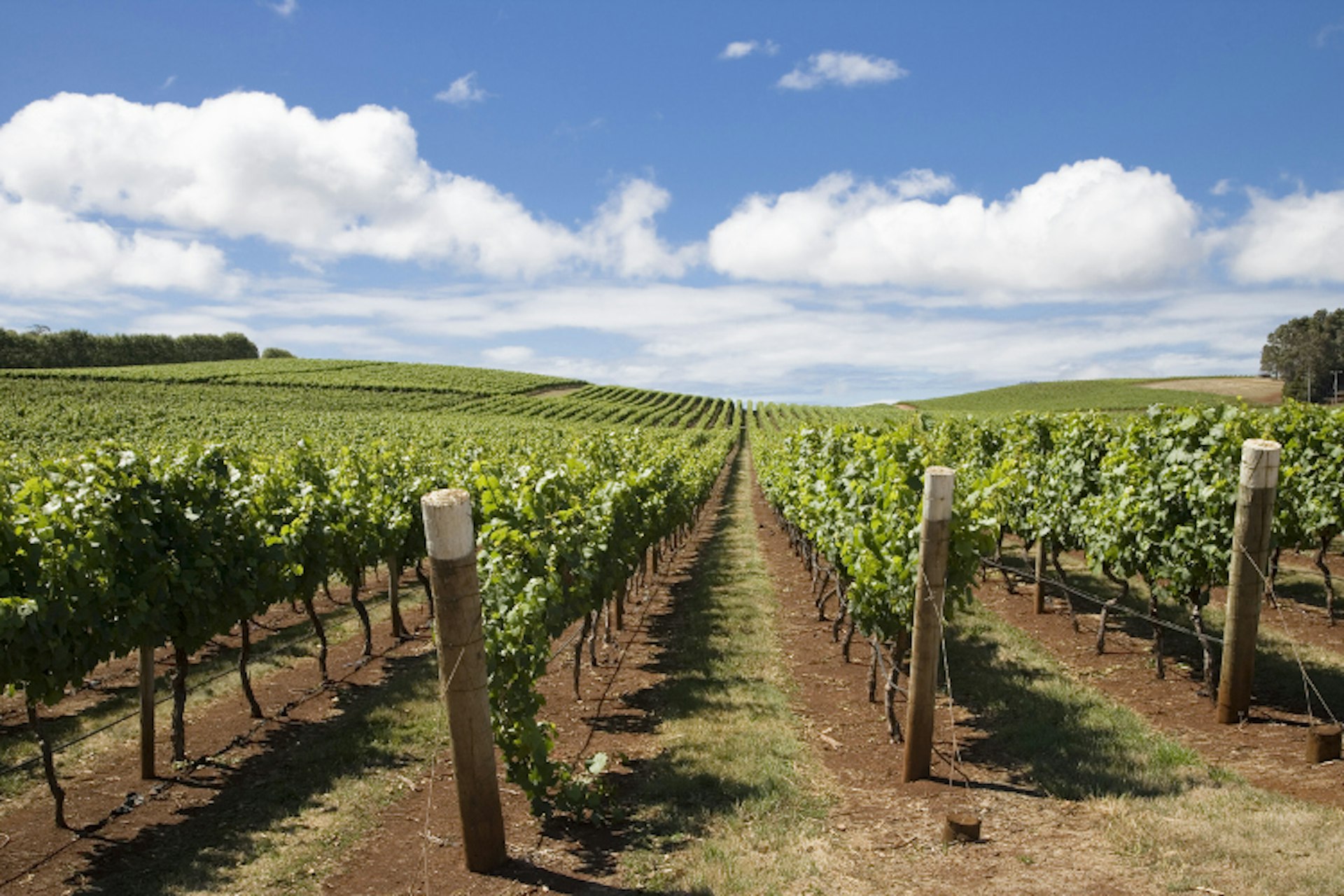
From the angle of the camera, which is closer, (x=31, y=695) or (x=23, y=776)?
(x=31, y=695)

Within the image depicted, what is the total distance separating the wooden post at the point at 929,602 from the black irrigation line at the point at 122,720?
7.15 metres

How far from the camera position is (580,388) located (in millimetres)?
92438

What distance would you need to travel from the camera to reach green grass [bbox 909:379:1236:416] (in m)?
76.6

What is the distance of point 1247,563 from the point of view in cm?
700

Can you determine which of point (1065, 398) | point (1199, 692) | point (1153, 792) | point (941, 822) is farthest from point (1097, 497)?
point (1065, 398)

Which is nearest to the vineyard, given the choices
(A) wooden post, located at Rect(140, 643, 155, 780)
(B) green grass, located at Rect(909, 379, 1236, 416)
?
(A) wooden post, located at Rect(140, 643, 155, 780)

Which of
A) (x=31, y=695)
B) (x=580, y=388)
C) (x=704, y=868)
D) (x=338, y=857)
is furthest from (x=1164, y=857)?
(x=580, y=388)

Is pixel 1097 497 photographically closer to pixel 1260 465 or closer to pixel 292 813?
pixel 1260 465

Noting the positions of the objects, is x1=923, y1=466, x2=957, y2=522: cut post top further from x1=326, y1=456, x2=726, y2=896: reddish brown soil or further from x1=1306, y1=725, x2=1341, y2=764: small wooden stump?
x1=1306, y1=725, x2=1341, y2=764: small wooden stump

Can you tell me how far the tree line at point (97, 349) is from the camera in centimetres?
8350

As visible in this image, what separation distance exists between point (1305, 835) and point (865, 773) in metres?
2.90

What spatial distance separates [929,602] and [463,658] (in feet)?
11.2

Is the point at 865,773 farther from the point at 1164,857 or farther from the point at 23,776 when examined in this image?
the point at 23,776

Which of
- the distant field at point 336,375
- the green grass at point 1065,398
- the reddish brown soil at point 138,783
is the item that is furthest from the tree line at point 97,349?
the reddish brown soil at point 138,783
